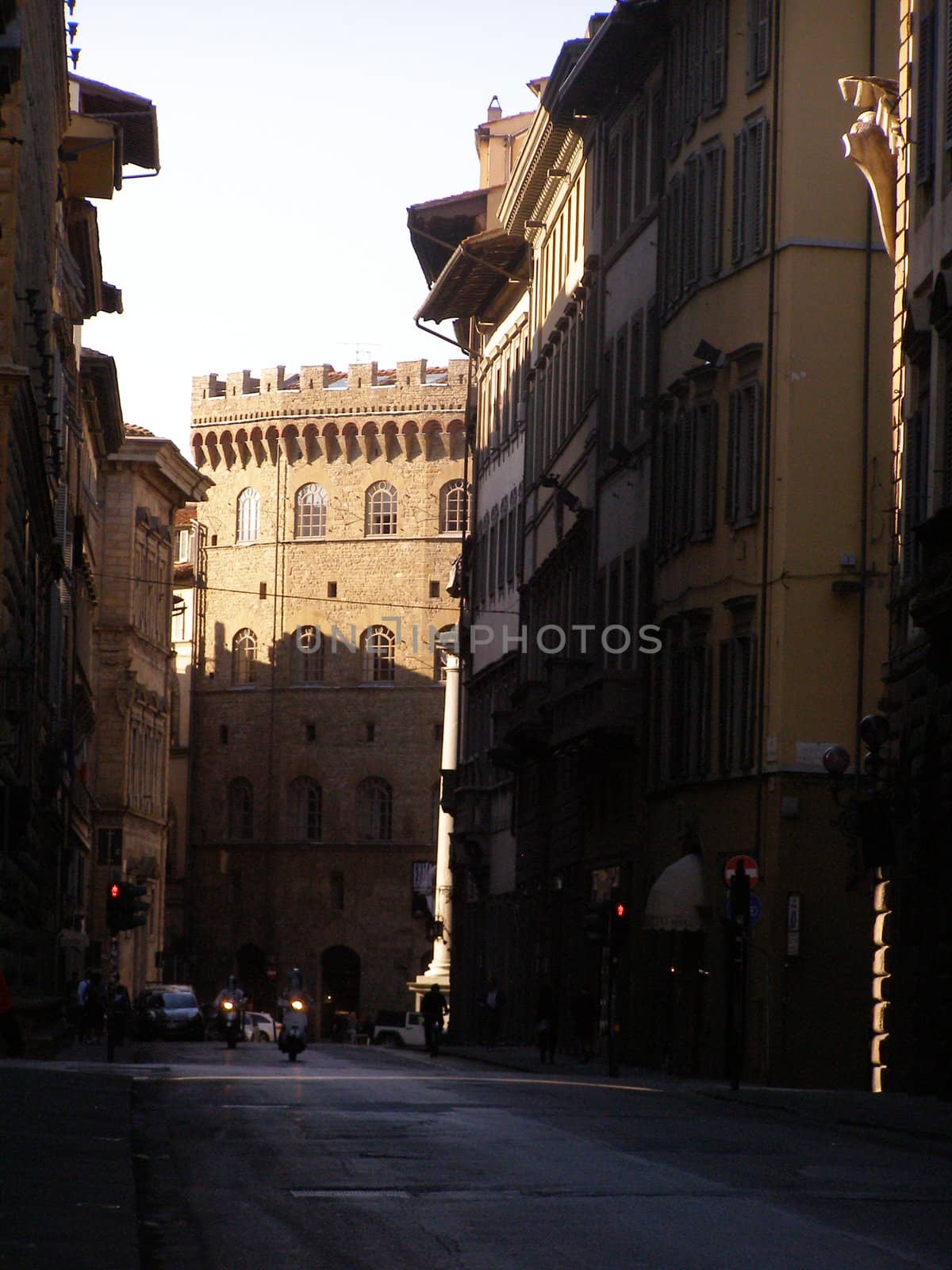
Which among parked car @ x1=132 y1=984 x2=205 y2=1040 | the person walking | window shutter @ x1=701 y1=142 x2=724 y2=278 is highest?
window shutter @ x1=701 y1=142 x2=724 y2=278

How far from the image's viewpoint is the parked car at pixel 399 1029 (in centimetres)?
8069

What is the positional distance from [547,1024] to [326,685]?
5875 cm

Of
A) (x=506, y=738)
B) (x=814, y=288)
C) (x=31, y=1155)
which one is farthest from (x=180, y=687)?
(x=31, y=1155)

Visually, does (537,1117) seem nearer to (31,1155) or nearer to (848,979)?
(31,1155)

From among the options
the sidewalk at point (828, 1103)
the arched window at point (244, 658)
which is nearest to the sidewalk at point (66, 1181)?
the sidewalk at point (828, 1103)

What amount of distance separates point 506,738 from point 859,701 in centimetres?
1931

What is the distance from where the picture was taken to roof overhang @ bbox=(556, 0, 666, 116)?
44125 millimetres

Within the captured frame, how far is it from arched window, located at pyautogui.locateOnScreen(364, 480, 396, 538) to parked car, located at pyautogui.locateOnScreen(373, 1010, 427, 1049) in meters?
22.9

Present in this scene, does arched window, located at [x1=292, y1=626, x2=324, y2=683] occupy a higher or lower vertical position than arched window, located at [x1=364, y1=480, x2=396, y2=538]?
lower

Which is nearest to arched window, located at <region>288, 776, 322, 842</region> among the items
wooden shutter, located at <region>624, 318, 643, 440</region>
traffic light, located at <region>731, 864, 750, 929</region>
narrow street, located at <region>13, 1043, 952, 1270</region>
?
wooden shutter, located at <region>624, 318, 643, 440</region>

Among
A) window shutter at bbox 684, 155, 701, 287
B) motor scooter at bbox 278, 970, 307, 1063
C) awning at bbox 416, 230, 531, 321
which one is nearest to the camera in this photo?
window shutter at bbox 684, 155, 701, 287

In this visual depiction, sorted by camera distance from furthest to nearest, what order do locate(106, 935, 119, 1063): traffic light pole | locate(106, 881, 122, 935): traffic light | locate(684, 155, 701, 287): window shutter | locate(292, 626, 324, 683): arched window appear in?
locate(292, 626, 324, 683): arched window < locate(684, 155, 701, 287): window shutter < locate(106, 935, 119, 1063): traffic light pole < locate(106, 881, 122, 935): traffic light

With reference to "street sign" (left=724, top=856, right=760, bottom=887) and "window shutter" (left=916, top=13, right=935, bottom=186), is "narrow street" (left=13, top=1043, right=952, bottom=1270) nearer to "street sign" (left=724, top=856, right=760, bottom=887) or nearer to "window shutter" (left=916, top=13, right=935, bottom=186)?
"street sign" (left=724, top=856, right=760, bottom=887)

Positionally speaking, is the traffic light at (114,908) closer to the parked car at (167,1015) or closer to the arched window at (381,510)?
the parked car at (167,1015)
